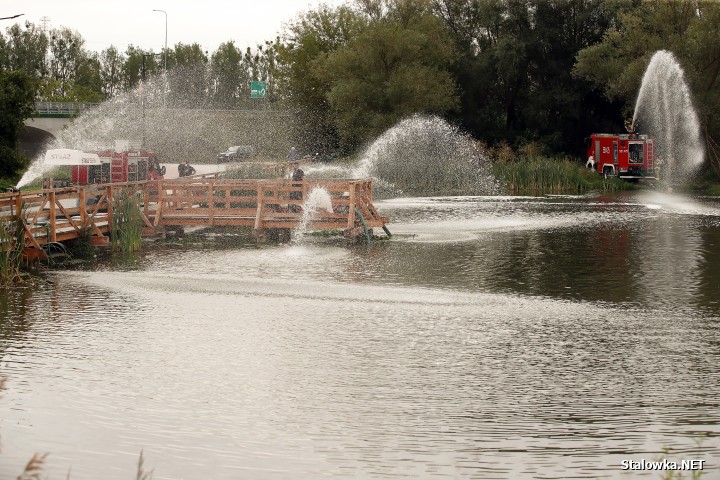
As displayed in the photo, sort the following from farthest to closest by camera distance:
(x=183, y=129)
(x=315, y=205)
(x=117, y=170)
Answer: (x=183, y=129), (x=117, y=170), (x=315, y=205)

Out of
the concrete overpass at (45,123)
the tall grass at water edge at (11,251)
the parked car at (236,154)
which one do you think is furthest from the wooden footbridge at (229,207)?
the concrete overpass at (45,123)

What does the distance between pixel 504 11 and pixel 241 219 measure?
52883 millimetres

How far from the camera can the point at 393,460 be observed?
11188 millimetres

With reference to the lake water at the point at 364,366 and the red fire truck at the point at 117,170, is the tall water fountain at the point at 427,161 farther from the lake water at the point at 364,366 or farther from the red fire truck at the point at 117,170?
the lake water at the point at 364,366


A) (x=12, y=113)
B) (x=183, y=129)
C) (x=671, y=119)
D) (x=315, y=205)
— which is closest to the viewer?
(x=315, y=205)

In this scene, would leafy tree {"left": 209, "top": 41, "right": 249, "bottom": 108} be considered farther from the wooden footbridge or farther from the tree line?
the wooden footbridge

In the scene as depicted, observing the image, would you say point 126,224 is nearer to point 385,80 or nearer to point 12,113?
point 12,113

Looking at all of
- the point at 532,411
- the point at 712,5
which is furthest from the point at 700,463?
the point at 712,5

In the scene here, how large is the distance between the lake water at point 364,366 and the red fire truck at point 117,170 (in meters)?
12.4

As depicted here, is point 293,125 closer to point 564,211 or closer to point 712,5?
point 712,5

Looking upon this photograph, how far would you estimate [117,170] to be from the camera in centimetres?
3991

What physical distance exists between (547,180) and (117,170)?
28141 millimetres

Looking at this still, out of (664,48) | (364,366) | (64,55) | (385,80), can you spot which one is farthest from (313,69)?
(64,55)

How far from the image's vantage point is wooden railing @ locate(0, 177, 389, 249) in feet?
96.6
